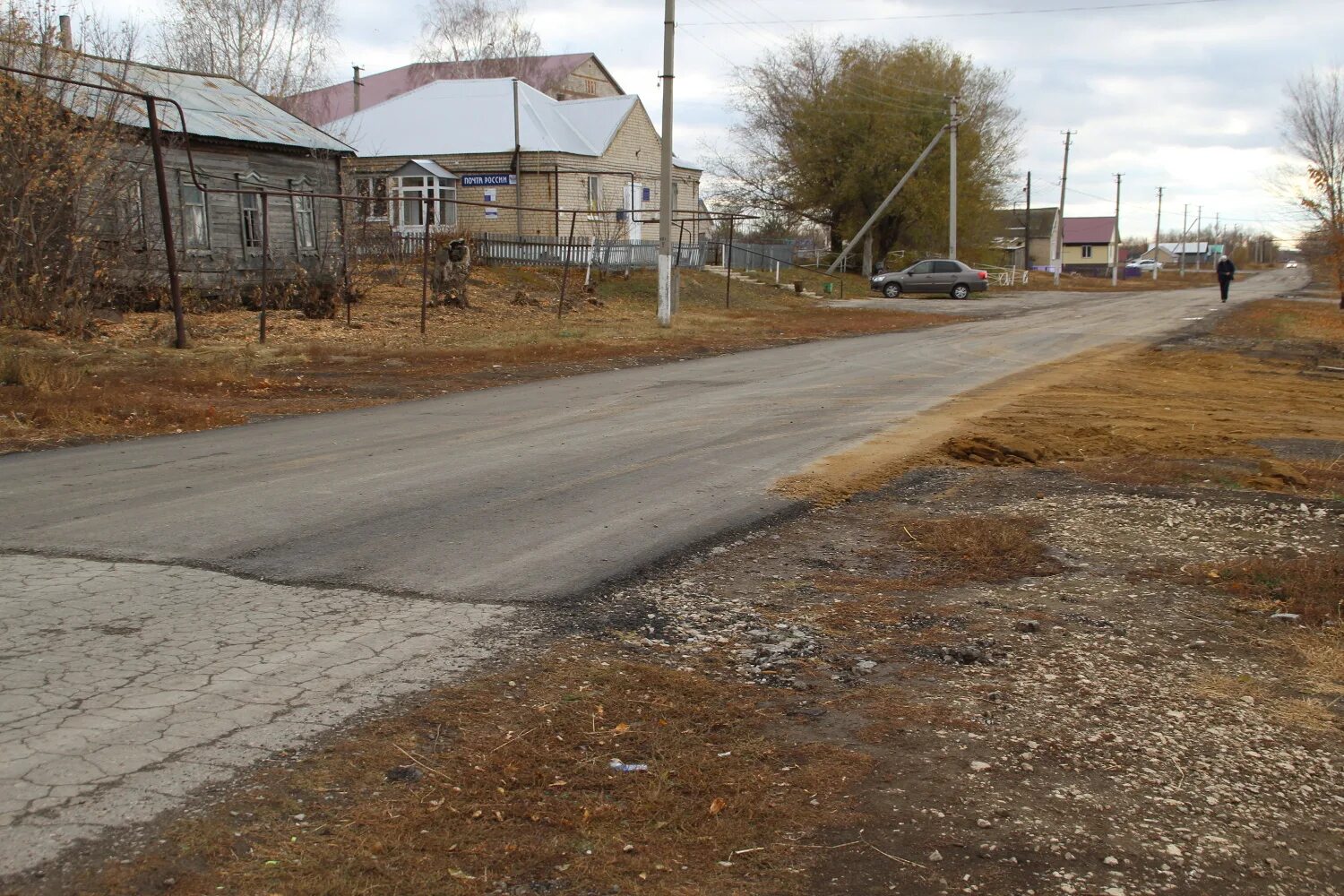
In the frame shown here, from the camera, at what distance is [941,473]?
9016mm

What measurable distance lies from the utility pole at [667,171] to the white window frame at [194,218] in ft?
34.0

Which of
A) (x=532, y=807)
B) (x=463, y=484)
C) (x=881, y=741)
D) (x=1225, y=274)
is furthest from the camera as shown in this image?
(x=1225, y=274)

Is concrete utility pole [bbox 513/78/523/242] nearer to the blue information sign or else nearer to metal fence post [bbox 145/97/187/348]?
the blue information sign

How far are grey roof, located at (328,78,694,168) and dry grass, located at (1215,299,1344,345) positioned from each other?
23270mm

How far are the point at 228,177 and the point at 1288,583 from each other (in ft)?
82.3

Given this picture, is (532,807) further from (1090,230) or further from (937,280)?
(1090,230)

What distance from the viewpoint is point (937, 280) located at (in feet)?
152

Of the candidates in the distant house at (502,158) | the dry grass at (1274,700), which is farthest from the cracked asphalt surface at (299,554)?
the distant house at (502,158)

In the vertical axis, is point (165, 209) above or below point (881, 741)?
above

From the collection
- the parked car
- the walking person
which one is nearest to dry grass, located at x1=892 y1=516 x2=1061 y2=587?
the parked car

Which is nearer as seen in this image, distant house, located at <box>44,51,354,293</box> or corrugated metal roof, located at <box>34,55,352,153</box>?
corrugated metal roof, located at <box>34,55,352,153</box>

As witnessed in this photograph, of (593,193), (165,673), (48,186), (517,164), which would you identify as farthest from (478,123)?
(165,673)

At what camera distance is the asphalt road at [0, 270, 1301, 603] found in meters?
6.31

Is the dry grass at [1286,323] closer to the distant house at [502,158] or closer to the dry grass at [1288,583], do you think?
the distant house at [502,158]
